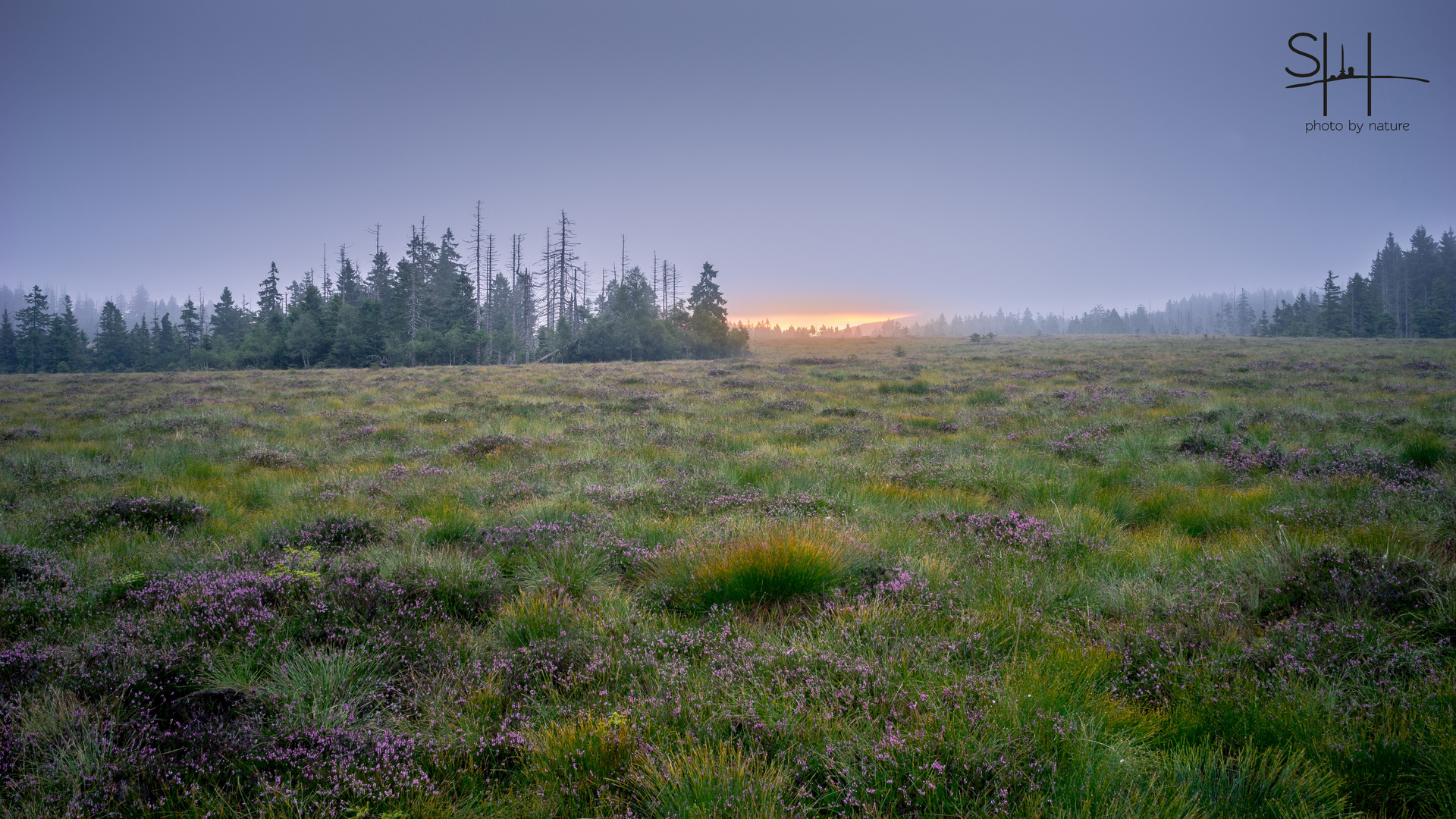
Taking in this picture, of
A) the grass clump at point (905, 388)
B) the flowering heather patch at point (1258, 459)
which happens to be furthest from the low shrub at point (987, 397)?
the flowering heather patch at point (1258, 459)

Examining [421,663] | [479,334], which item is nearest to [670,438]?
[421,663]

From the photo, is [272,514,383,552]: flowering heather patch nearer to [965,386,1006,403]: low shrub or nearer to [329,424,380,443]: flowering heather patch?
[329,424,380,443]: flowering heather patch

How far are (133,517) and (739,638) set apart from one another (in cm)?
650

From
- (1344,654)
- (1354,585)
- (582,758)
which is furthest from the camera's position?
(1354,585)

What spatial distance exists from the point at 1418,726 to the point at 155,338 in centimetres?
10371

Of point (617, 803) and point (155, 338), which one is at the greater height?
point (155, 338)

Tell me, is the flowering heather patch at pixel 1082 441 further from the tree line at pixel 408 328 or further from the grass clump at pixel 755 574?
the tree line at pixel 408 328

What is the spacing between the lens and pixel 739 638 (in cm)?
313

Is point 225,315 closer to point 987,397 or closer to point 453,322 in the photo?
point 453,322

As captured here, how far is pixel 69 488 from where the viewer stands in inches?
264

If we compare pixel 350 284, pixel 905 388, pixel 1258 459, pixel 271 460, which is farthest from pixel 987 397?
pixel 350 284

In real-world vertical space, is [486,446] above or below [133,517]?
above

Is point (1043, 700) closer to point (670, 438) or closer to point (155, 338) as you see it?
point (670, 438)

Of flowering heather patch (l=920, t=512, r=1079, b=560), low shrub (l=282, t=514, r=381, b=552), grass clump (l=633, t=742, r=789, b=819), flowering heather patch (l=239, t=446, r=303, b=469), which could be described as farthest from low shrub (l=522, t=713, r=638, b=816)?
flowering heather patch (l=239, t=446, r=303, b=469)
